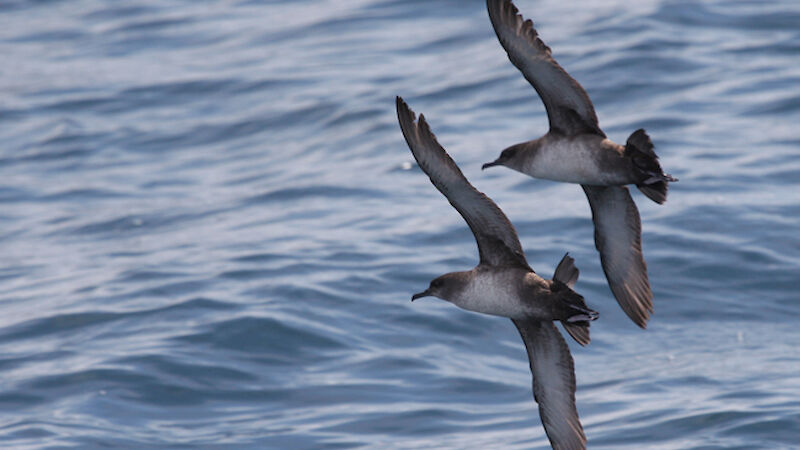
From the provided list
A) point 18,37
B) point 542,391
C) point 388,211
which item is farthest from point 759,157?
point 18,37

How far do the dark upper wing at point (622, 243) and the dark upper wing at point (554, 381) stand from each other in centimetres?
48

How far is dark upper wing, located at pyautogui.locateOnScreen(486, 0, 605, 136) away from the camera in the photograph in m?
7.13

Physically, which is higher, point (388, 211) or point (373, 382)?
point (388, 211)

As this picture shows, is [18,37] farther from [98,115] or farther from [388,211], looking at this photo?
[388,211]

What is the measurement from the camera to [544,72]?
730cm

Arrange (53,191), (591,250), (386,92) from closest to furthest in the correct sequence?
(591,250) → (53,191) → (386,92)

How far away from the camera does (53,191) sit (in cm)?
1758

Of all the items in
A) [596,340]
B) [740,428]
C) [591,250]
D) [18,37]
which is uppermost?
[18,37]

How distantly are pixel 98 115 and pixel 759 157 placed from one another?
9.95 meters

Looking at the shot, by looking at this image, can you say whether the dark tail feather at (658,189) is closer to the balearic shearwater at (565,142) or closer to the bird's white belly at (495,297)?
the balearic shearwater at (565,142)

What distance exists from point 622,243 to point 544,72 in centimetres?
143

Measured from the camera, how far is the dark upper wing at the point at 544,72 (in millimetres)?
7129

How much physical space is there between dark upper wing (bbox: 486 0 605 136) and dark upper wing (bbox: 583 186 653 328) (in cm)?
84

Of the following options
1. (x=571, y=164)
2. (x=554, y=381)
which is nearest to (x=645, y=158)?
(x=571, y=164)
